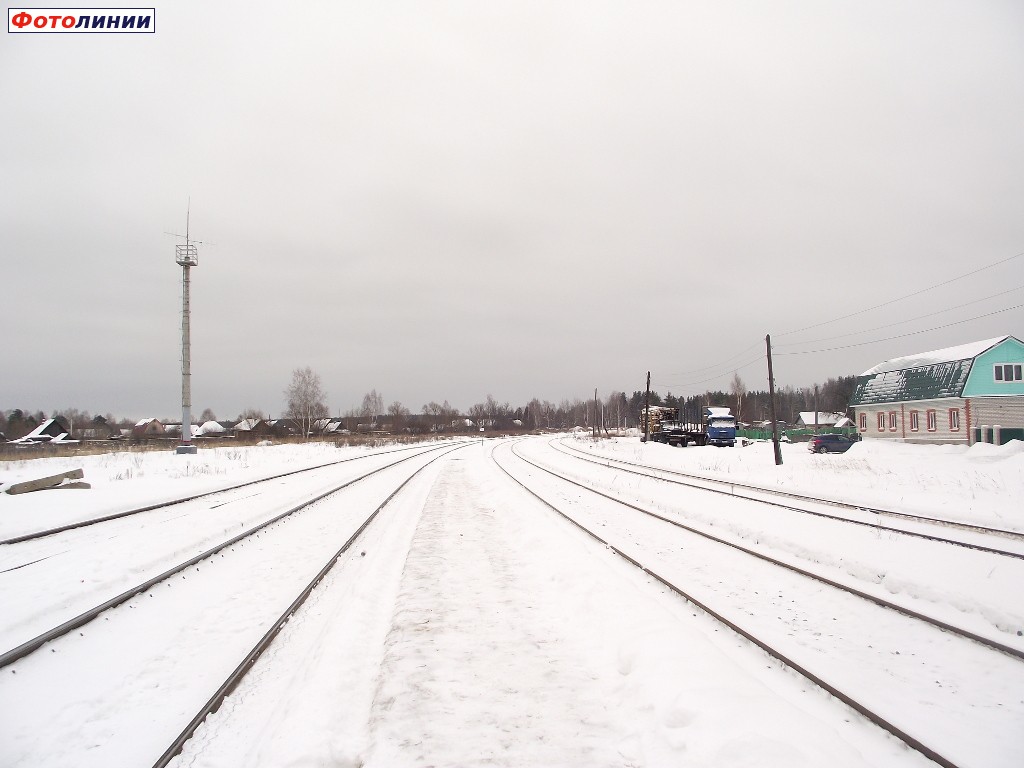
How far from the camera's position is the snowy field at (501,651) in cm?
389

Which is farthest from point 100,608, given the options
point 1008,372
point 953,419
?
point 1008,372

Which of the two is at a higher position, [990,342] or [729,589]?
→ [990,342]

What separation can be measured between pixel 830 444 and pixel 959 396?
9.29 meters

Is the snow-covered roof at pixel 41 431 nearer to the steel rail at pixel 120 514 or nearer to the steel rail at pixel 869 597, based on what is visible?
the steel rail at pixel 120 514

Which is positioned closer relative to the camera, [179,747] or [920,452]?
[179,747]

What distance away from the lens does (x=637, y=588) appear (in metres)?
7.25

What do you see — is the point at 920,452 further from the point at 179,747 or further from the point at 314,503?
the point at 179,747

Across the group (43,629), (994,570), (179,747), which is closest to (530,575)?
(179,747)

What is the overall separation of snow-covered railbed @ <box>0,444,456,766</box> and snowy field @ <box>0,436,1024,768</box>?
24 mm

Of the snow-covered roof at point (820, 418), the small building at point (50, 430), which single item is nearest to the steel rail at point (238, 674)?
the small building at point (50, 430)

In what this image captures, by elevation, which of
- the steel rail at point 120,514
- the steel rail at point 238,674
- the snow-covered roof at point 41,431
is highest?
the snow-covered roof at point 41,431

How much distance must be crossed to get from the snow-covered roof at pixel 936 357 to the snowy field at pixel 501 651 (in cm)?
3455

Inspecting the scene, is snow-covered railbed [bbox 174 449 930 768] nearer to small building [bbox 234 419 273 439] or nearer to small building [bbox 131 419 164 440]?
small building [bbox 234 419 273 439]

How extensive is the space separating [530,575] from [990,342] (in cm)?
4467
